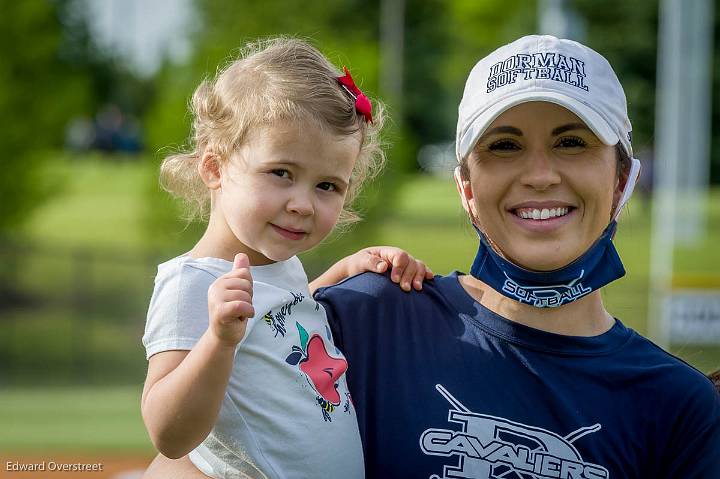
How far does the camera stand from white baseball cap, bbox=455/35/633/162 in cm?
224

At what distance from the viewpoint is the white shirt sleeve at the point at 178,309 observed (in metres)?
2.22

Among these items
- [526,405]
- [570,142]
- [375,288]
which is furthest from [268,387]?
[570,142]

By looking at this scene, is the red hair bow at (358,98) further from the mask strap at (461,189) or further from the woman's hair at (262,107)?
the mask strap at (461,189)

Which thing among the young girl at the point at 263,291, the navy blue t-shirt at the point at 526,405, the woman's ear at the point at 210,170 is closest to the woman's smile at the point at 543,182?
the navy blue t-shirt at the point at 526,405

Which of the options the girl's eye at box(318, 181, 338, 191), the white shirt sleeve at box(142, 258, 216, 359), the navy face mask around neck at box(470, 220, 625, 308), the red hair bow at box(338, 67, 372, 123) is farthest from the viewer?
the red hair bow at box(338, 67, 372, 123)

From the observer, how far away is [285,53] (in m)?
2.61

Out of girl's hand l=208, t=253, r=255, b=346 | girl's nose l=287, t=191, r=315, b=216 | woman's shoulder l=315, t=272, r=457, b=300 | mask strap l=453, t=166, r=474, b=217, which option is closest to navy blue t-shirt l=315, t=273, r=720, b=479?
woman's shoulder l=315, t=272, r=457, b=300

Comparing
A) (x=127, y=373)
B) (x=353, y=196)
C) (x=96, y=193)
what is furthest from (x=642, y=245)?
(x=353, y=196)

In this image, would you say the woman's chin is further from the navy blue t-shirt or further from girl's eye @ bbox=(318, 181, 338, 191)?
girl's eye @ bbox=(318, 181, 338, 191)

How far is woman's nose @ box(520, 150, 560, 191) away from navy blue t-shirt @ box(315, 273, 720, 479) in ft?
1.03

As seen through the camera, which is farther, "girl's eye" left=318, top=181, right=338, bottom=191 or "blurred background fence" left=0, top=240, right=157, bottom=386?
"blurred background fence" left=0, top=240, right=157, bottom=386

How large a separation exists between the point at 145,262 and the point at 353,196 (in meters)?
14.8

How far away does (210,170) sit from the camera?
2.55 m

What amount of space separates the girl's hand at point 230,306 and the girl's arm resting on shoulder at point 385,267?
0.51m
